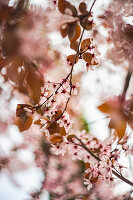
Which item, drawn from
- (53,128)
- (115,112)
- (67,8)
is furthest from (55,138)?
(67,8)

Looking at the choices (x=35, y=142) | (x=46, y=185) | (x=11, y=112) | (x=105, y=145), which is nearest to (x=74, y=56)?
(x=105, y=145)

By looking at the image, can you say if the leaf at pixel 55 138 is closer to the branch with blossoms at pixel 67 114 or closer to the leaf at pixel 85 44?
the branch with blossoms at pixel 67 114

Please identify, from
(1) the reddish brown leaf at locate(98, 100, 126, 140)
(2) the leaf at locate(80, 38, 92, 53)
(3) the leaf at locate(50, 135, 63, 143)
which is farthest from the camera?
(3) the leaf at locate(50, 135, 63, 143)

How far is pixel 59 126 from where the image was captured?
648mm

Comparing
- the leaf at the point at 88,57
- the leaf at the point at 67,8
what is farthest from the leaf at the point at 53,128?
the leaf at the point at 67,8

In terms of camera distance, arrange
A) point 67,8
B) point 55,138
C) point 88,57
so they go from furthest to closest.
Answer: point 55,138 < point 88,57 < point 67,8

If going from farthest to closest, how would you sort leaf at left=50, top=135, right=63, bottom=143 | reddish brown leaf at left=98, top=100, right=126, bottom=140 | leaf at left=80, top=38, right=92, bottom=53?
1. leaf at left=50, top=135, right=63, bottom=143
2. leaf at left=80, top=38, right=92, bottom=53
3. reddish brown leaf at left=98, top=100, right=126, bottom=140

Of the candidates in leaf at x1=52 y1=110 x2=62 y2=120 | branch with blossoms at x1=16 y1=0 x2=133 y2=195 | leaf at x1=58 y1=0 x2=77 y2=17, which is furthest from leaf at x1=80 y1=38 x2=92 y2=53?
leaf at x1=52 y1=110 x2=62 y2=120

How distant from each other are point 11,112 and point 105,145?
1.88m

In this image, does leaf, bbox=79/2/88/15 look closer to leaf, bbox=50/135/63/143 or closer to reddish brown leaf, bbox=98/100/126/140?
reddish brown leaf, bbox=98/100/126/140

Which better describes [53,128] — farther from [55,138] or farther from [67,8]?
[67,8]

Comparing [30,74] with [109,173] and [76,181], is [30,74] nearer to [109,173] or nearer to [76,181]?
[109,173]

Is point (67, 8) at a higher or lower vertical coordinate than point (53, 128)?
higher

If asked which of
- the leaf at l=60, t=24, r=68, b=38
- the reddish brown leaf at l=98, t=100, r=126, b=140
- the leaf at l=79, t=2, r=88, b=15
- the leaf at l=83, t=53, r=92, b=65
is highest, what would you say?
the leaf at l=79, t=2, r=88, b=15
